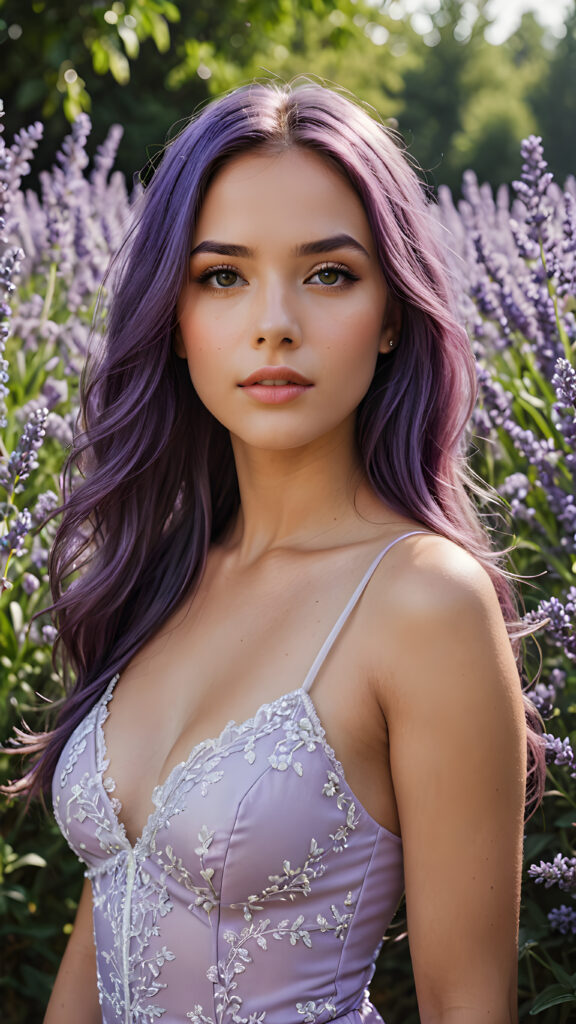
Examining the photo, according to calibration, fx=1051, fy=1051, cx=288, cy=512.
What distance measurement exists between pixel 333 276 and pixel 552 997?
122 cm

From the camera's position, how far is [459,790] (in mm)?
1381

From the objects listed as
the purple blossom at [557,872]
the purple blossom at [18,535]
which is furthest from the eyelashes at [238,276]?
the purple blossom at [557,872]

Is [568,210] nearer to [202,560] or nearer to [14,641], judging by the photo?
[202,560]

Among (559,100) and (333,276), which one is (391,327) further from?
(559,100)

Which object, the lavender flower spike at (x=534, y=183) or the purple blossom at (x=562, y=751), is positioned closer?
the purple blossom at (x=562, y=751)

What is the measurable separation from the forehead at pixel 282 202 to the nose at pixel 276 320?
3.2 inches

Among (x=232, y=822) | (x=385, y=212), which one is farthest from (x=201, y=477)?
(x=232, y=822)

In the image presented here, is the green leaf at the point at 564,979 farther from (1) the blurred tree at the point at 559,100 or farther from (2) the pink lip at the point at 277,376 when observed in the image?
(1) the blurred tree at the point at 559,100

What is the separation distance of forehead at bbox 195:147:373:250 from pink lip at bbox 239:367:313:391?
20 cm

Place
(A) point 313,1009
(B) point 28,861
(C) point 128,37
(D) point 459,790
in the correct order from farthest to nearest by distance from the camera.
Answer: (C) point 128,37 → (B) point 28,861 → (A) point 313,1009 → (D) point 459,790

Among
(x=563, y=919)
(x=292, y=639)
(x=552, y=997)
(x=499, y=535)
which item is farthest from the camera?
(x=499, y=535)

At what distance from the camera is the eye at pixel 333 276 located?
5.29 feet

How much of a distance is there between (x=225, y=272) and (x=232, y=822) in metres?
0.84

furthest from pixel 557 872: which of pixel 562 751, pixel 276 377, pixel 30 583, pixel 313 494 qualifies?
pixel 30 583
